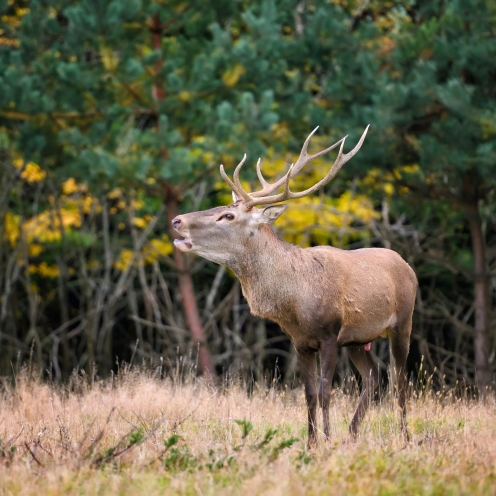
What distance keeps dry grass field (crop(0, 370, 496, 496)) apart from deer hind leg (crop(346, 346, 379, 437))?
0.13m

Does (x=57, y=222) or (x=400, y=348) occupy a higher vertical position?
(x=400, y=348)

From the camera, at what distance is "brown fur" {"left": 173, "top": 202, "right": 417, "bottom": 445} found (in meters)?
7.21

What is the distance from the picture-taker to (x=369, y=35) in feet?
48.0

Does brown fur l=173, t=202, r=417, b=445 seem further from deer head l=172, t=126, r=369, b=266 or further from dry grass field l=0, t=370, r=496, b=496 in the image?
dry grass field l=0, t=370, r=496, b=496

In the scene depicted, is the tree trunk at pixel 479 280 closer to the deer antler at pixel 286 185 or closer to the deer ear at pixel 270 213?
the deer antler at pixel 286 185

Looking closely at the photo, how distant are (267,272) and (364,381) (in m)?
1.33

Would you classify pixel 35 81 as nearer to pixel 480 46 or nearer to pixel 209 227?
pixel 480 46

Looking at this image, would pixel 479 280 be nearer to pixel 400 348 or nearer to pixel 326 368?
pixel 400 348

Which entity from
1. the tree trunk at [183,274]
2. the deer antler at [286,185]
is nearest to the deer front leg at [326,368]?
the deer antler at [286,185]

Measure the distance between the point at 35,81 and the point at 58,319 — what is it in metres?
8.92

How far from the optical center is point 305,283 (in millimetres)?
7293

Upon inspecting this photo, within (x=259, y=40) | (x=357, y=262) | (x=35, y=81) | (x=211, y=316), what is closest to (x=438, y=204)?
(x=259, y=40)

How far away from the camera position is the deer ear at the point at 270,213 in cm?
746

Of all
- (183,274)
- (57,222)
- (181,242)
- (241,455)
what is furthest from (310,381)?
(57,222)
